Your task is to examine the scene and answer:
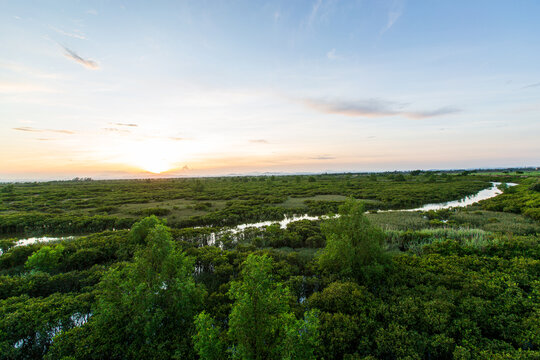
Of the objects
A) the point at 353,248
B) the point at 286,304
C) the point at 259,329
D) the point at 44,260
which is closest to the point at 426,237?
the point at 353,248

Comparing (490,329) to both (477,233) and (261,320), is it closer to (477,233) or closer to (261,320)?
(261,320)

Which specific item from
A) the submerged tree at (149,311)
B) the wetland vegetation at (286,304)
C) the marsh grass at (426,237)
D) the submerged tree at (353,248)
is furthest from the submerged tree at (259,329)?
the marsh grass at (426,237)

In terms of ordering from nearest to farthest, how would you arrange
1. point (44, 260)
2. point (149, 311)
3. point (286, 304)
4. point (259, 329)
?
point (259, 329) → point (149, 311) → point (286, 304) → point (44, 260)

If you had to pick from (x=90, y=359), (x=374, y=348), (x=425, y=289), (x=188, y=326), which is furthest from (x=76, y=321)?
(x=425, y=289)

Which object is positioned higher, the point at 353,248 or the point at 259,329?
the point at 353,248

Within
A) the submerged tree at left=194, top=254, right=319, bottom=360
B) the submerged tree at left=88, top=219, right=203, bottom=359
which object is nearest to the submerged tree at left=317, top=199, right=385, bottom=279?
the submerged tree at left=194, top=254, right=319, bottom=360

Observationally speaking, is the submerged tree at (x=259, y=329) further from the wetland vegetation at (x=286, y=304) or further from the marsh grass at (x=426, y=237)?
the marsh grass at (x=426, y=237)

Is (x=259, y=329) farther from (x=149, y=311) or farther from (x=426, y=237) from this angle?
Answer: (x=426, y=237)

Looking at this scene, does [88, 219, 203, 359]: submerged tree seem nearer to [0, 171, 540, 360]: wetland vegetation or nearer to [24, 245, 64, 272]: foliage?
[0, 171, 540, 360]: wetland vegetation
